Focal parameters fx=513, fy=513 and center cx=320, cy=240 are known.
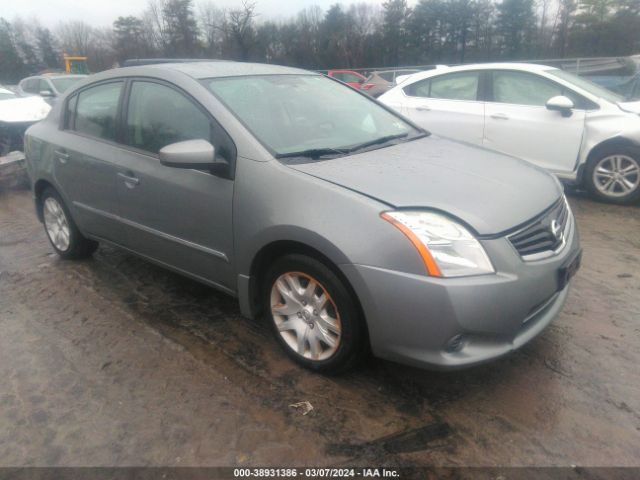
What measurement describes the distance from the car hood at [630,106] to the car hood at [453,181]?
11.0ft

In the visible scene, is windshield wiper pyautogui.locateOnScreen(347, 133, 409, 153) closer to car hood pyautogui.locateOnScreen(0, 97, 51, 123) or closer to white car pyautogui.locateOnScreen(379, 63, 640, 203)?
white car pyautogui.locateOnScreen(379, 63, 640, 203)

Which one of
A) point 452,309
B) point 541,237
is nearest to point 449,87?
point 541,237

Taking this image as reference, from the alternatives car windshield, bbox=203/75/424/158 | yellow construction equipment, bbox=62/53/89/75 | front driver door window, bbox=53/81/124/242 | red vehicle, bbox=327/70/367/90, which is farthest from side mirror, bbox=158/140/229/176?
yellow construction equipment, bbox=62/53/89/75

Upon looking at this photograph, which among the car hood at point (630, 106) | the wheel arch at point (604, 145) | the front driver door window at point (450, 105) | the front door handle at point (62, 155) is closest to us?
the front door handle at point (62, 155)

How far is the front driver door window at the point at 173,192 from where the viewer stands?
2953 mm

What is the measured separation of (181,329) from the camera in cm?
333

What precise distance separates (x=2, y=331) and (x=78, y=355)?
29.3 inches

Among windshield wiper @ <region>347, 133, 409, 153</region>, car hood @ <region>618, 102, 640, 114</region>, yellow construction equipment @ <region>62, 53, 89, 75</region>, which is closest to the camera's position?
windshield wiper @ <region>347, 133, 409, 153</region>

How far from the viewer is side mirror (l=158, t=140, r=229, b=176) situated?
109 inches

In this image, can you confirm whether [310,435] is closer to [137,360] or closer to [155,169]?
[137,360]

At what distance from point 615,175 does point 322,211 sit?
459cm

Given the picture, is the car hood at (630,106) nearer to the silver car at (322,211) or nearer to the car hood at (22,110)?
the silver car at (322,211)

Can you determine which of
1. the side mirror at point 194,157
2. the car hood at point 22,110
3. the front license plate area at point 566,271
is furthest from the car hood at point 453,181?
the car hood at point 22,110

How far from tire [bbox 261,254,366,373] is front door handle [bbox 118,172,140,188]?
120 cm
